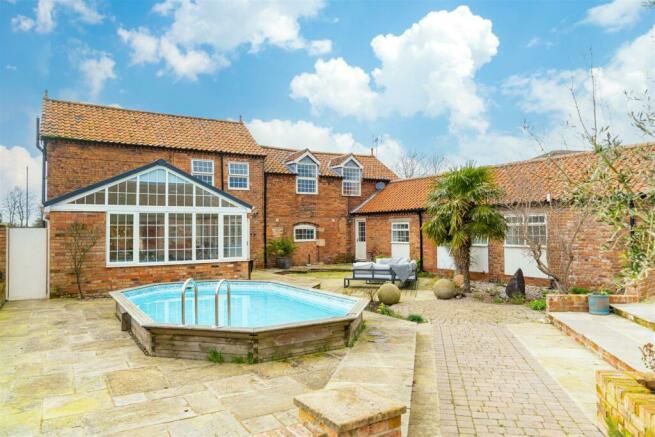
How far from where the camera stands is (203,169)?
62.5 feet

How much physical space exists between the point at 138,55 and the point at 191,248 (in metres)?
9.08

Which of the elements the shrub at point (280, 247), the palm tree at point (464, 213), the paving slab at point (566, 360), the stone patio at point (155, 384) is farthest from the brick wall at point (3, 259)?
the paving slab at point (566, 360)

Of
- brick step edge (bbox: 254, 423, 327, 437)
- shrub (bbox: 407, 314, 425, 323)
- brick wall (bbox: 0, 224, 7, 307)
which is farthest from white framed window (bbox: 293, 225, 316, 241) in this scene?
brick step edge (bbox: 254, 423, 327, 437)

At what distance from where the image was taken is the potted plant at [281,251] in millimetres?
20109

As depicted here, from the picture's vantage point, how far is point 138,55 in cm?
1703

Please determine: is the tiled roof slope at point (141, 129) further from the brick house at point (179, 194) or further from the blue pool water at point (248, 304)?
the blue pool water at point (248, 304)

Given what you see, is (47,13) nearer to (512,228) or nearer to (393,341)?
(393,341)

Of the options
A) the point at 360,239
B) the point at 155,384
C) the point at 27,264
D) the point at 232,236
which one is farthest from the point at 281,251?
the point at 155,384

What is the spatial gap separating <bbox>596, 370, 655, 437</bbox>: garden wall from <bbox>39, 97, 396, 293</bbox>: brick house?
12123 mm

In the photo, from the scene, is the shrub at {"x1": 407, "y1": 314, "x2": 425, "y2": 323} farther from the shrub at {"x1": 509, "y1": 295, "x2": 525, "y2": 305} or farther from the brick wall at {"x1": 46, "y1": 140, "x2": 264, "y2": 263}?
the brick wall at {"x1": 46, "y1": 140, "x2": 264, "y2": 263}

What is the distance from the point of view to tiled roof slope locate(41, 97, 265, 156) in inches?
654

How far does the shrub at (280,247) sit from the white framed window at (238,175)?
305 centimetres

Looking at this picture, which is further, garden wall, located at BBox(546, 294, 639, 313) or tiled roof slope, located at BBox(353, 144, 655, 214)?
tiled roof slope, located at BBox(353, 144, 655, 214)

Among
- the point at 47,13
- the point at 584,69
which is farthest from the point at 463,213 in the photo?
the point at 47,13
